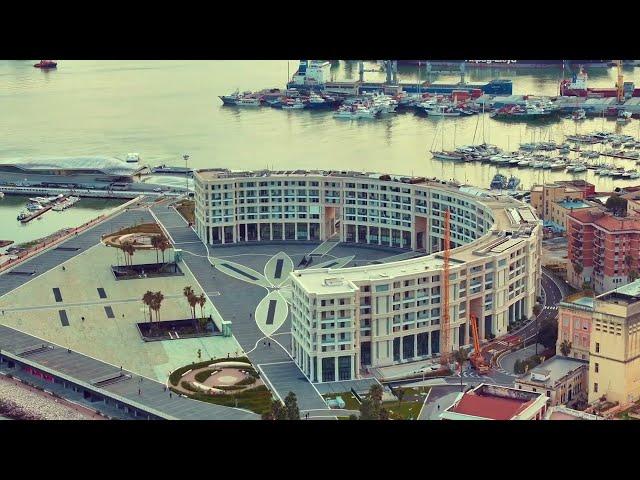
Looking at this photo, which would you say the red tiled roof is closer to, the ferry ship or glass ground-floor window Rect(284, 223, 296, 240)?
glass ground-floor window Rect(284, 223, 296, 240)

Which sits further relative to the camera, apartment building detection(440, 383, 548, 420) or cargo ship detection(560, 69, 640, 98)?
cargo ship detection(560, 69, 640, 98)

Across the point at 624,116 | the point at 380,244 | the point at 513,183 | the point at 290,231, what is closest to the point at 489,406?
the point at 380,244

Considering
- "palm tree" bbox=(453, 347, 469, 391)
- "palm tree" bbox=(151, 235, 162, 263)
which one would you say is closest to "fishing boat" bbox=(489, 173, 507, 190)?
"palm tree" bbox=(151, 235, 162, 263)

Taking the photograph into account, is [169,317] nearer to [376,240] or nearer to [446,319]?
[446,319]

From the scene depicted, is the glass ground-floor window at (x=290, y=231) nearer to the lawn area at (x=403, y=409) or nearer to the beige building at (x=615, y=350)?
the lawn area at (x=403, y=409)

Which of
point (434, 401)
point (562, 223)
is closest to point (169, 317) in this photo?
point (434, 401)

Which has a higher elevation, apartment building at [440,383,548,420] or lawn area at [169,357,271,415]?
apartment building at [440,383,548,420]

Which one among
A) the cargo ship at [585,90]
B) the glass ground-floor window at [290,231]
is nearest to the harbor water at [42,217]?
the glass ground-floor window at [290,231]
